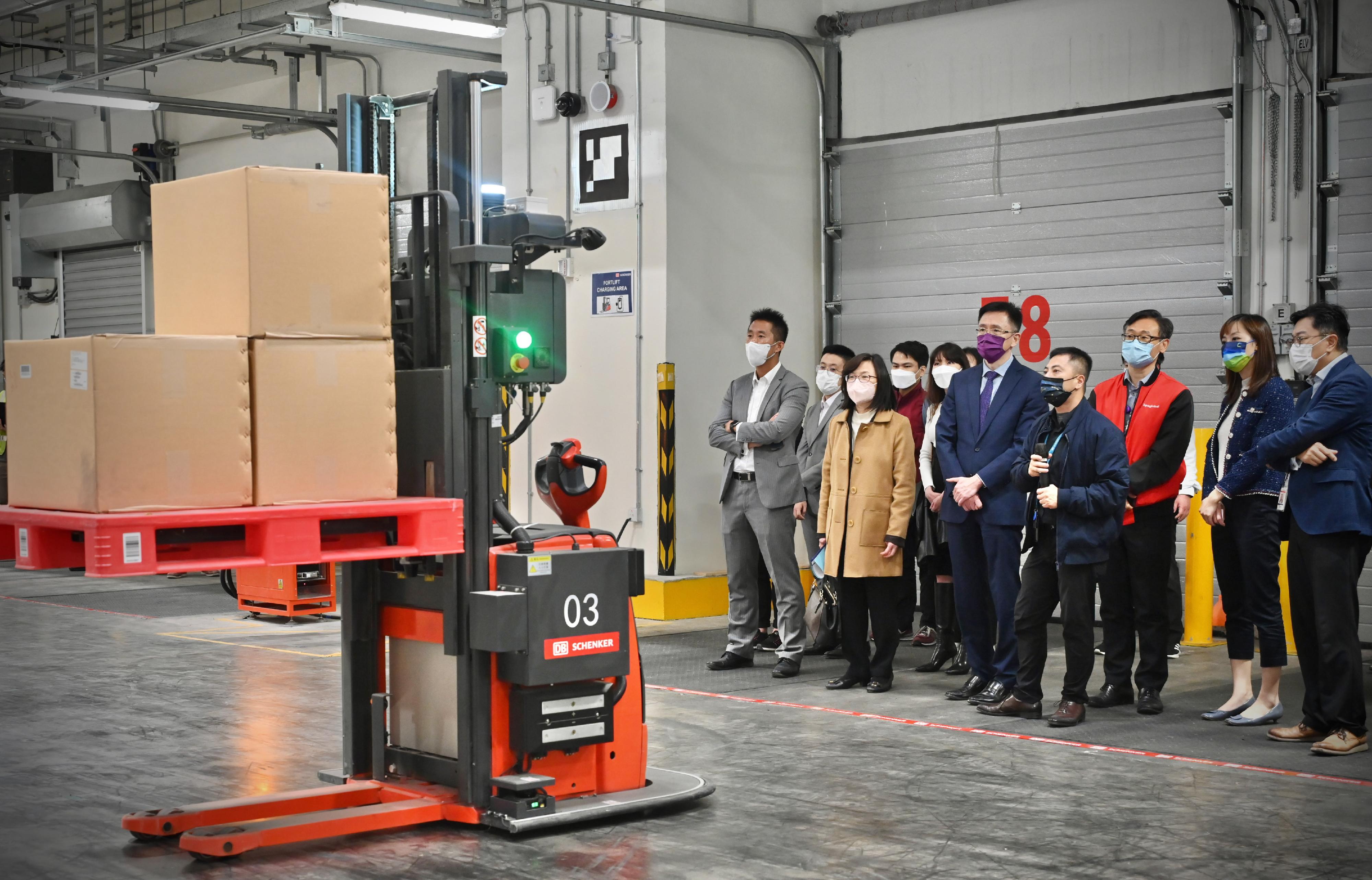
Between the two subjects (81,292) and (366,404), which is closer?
(366,404)

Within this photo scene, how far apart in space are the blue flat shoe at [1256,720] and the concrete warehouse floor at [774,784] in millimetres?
118

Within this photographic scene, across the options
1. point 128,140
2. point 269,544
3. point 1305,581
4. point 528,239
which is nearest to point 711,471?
point 1305,581

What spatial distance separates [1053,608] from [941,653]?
1.76 metres

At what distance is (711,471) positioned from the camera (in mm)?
11500

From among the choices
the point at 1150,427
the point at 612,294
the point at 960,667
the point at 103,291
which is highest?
the point at 103,291

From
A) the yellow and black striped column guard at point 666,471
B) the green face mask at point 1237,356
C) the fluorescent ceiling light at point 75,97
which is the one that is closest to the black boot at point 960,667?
the green face mask at point 1237,356

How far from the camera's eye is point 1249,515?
7.07m

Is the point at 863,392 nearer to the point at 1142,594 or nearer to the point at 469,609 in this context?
the point at 1142,594

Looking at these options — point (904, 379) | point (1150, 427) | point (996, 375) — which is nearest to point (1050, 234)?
point (904, 379)

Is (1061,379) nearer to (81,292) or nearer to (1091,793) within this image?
(1091,793)

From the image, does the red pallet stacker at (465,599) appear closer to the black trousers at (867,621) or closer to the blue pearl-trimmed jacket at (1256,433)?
the black trousers at (867,621)

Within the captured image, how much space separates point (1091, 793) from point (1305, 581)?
1584 mm

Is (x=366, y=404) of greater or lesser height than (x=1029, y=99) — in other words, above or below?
below

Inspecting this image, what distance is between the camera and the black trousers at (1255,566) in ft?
23.2
